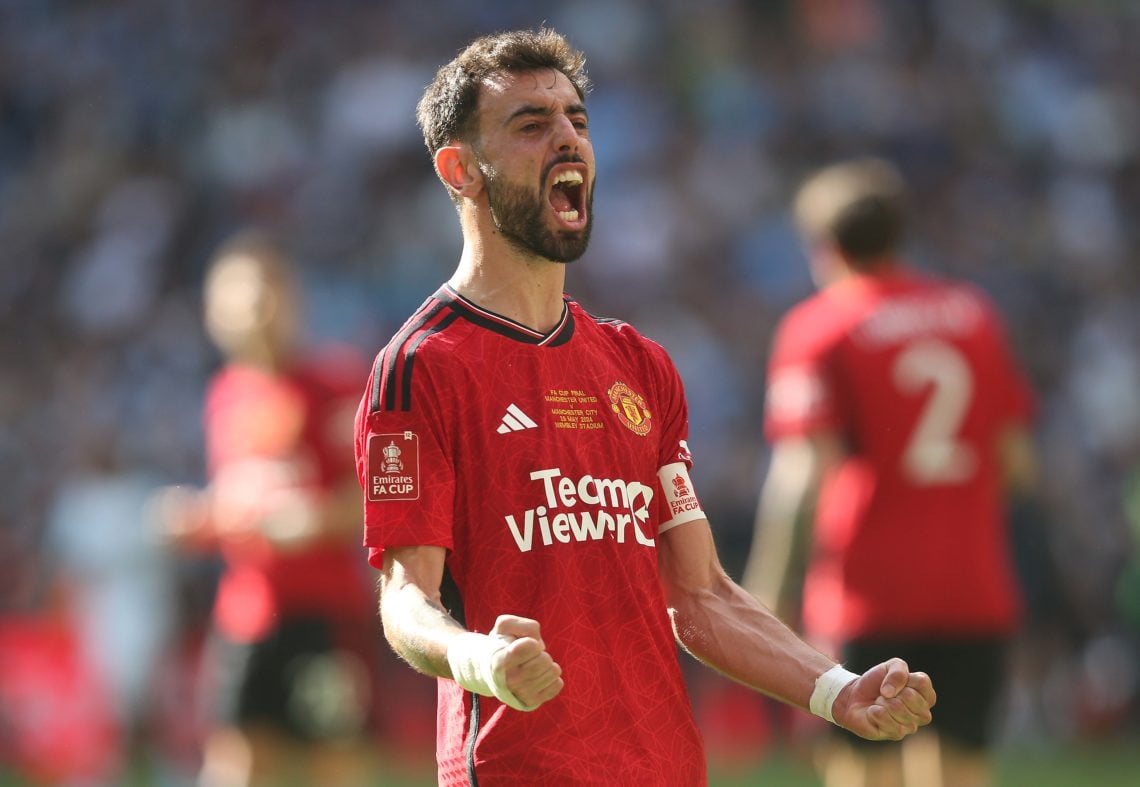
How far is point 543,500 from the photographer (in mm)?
3625

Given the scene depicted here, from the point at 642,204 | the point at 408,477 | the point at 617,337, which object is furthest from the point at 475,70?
the point at 642,204

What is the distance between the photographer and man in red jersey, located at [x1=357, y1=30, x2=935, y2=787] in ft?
11.6

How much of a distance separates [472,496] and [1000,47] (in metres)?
14.8

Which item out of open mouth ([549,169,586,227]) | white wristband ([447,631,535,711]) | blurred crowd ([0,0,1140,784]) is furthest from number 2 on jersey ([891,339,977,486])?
blurred crowd ([0,0,1140,784])

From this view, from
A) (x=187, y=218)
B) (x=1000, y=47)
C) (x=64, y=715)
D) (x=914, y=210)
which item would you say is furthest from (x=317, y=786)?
(x=1000, y=47)

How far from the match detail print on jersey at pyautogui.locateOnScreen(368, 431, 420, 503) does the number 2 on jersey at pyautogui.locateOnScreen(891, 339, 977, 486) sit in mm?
3720

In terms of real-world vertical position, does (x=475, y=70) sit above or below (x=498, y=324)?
above

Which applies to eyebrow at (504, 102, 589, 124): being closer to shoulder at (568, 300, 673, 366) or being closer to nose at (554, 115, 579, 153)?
nose at (554, 115, 579, 153)

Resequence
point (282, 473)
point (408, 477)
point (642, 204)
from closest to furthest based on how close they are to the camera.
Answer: point (408, 477) < point (282, 473) < point (642, 204)

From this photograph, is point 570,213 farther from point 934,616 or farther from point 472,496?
point 934,616

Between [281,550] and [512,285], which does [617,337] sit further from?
[281,550]

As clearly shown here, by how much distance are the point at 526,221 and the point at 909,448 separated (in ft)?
11.6

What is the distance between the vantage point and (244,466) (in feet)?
26.2

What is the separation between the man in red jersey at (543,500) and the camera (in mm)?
3539
